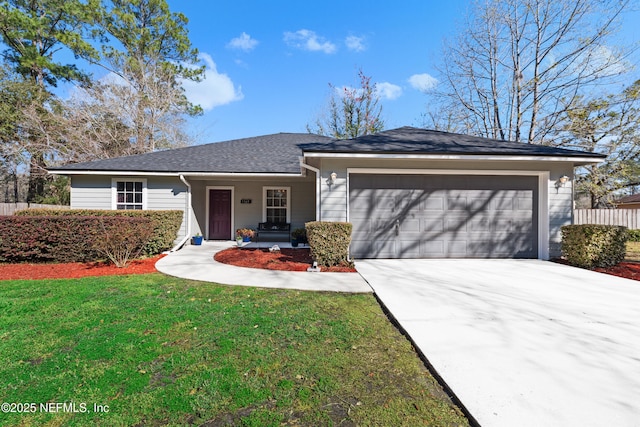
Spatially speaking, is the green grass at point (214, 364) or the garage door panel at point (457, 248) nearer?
the green grass at point (214, 364)

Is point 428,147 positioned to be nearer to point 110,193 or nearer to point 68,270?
point 68,270

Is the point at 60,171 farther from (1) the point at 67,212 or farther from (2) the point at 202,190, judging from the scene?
(2) the point at 202,190

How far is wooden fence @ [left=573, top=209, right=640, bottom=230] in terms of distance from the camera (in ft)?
43.5

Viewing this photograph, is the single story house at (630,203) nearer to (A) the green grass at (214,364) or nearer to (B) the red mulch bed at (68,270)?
(A) the green grass at (214,364)

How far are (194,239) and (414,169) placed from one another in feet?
25.9

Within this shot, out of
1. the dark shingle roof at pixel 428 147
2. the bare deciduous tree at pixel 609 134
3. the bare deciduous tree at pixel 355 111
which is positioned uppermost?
the bare deciduous tree at pixel 355 111

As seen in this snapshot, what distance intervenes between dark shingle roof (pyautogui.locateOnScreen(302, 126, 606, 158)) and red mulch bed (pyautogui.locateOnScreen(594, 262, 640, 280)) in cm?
273

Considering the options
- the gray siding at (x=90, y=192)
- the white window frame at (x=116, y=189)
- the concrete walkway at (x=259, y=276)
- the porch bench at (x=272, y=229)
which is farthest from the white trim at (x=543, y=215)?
the gray siding at (x=90, y=192)

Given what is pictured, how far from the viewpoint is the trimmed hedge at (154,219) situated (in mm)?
7996

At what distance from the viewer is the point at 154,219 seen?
8.16 m

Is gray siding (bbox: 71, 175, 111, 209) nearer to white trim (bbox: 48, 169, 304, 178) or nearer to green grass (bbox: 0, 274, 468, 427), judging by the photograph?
white trim (bbox: 48, 169, 304, 178)

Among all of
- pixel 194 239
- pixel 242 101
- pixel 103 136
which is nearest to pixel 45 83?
pixel 103 136

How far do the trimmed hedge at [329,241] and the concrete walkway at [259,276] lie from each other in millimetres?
609

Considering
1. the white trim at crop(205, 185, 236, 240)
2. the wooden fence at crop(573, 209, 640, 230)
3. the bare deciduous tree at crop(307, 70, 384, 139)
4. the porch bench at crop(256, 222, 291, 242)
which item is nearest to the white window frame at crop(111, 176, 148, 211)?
the white trim at crop(205, 185, 236, 240)
